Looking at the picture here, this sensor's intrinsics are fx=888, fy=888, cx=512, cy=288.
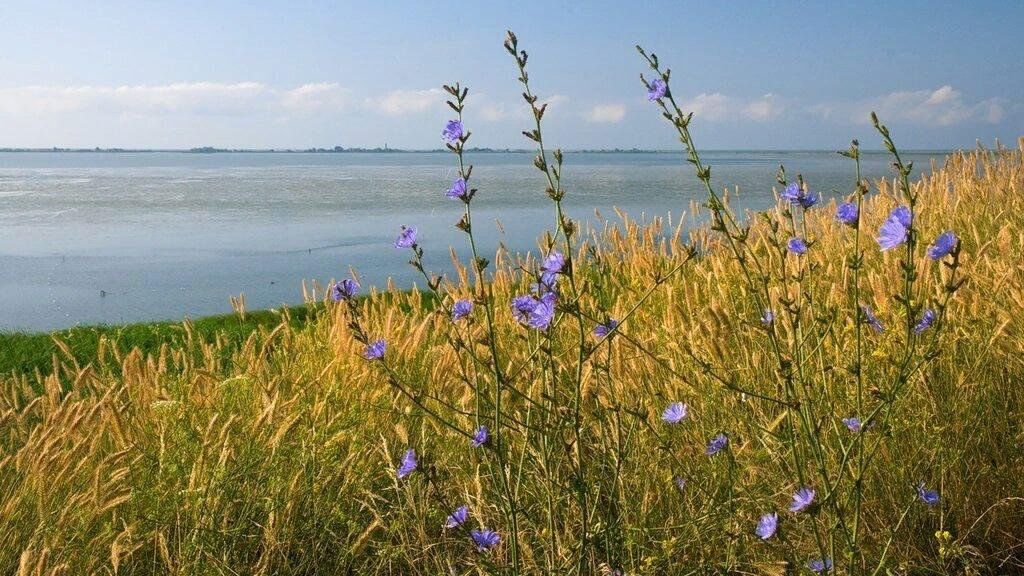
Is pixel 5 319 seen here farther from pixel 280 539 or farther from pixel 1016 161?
pixel 1016 161

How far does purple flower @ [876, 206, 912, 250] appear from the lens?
5.02ft

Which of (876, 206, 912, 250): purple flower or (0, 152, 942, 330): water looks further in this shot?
(0, 152, 942, 330): water

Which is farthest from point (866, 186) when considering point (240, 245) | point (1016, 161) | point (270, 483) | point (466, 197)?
point (240, 245)

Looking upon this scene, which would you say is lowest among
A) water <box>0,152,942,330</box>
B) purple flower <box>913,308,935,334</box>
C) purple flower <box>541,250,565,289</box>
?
water <box>0,152,942,330</box>

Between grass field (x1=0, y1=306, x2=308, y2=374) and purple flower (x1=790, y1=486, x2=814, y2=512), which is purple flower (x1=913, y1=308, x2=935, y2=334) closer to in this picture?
purple flower (x1=790, y1=486, x2=814, y2=512)

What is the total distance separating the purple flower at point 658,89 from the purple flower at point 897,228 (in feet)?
1.98

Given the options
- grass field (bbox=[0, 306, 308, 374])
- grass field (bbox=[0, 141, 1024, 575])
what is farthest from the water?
grass field (bbox=[0, 141, 1024, 575])

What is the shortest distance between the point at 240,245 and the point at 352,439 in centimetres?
1318

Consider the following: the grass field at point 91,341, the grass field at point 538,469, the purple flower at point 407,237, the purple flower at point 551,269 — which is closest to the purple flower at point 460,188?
the purple flower at point 407,237

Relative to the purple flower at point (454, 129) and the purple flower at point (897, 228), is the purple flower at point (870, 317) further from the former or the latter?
the purple flower at point (454, 129)

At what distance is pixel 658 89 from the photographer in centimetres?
200

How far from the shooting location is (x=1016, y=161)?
32.9 ft

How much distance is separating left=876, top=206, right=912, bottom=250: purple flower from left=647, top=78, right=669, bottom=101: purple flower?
0.60 metres

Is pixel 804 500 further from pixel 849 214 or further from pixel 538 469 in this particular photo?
pixel 538 469
